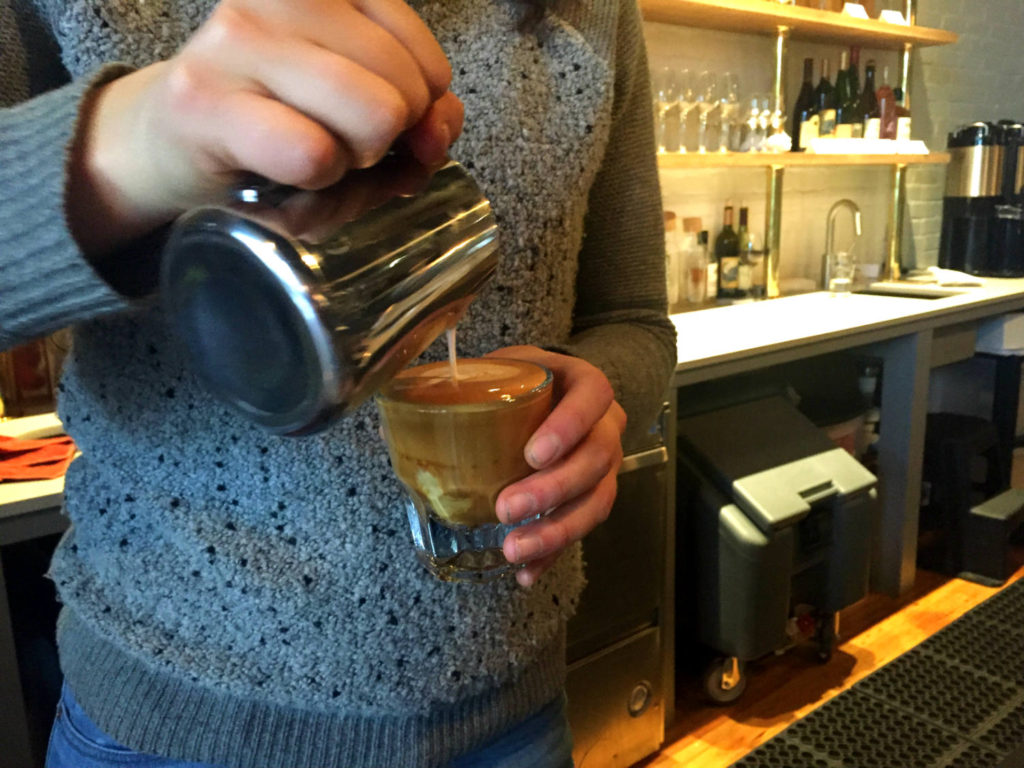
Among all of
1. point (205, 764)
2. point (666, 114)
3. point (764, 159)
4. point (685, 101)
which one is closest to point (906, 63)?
point (764, 159)

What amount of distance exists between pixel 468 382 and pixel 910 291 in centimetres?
261

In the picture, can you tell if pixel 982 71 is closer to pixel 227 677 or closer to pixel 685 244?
pixel 685 244

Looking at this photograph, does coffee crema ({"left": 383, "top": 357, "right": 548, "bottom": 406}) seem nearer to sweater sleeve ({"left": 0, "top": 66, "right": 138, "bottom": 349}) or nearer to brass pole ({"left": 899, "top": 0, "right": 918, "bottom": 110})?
sweater sleeve ({"left": 0, "top": 66, "right": 138, "bottom": 349})

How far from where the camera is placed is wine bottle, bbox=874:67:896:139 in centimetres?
305

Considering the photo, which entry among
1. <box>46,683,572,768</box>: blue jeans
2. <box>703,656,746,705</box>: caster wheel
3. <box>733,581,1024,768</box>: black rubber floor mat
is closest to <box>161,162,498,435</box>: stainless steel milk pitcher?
<box>46,683,572,768</box>: blue jeans

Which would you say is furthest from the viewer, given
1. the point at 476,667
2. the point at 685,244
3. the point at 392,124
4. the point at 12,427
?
the point at 685,244

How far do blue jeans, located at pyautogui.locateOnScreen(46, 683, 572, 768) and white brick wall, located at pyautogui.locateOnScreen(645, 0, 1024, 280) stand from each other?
2.19 metres

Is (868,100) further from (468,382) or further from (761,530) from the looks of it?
(468,382)

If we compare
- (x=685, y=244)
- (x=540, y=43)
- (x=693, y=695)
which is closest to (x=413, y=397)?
(x=540, y=43)

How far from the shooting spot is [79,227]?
379 millimetres

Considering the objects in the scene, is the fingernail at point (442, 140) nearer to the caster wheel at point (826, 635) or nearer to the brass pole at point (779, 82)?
the caster wheel at point (826, 635)

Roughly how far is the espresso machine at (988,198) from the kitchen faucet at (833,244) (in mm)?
415

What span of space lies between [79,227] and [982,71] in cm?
427

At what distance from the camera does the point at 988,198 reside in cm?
328
